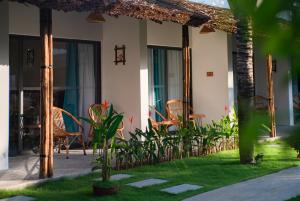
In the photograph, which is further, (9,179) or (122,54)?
(122,54)

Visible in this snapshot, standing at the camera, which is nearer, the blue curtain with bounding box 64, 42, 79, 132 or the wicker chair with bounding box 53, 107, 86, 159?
the wicker chair with bounding box 53, 107, 86, 159

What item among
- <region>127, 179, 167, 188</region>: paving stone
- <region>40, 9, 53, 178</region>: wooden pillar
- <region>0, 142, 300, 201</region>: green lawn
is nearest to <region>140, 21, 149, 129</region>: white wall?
<region>0, 142, 300, 201</region>: green lawn

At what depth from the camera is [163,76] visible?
13102 mm

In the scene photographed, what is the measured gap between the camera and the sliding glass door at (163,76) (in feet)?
41.6

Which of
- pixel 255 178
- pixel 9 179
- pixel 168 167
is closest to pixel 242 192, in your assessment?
pixel 255 178

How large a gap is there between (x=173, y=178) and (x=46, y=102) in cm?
242

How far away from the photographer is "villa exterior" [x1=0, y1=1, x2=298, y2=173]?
9836 mm

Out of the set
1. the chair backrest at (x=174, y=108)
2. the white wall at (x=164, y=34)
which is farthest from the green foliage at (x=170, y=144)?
the white wall at (x=164, y=34)

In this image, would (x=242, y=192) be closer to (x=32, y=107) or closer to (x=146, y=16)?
(x=146, y=16)

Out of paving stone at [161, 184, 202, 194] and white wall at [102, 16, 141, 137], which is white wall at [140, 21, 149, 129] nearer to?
white wall at [102, 16, 141, 137]

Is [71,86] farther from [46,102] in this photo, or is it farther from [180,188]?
[180,188]

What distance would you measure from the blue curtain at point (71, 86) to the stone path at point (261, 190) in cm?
516

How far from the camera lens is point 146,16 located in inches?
332

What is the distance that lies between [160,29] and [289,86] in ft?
38.6
